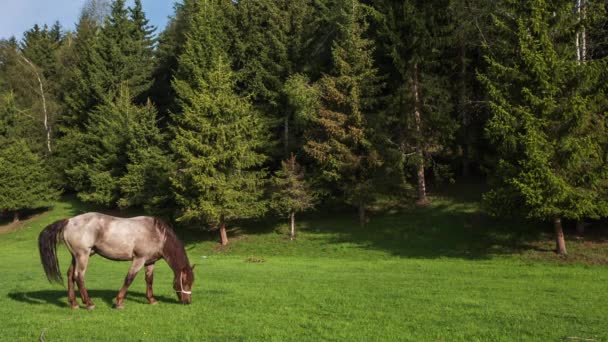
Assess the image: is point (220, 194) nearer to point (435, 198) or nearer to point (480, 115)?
point (435, 198)

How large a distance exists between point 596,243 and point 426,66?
15087 mm

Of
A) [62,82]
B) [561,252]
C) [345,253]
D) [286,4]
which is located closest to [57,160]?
[62,82]

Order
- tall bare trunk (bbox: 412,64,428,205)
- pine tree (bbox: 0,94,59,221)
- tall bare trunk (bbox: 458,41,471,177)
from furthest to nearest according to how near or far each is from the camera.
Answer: pine tree (bbox: 0,94,59,221) < tall bare trunk (bbox: 458,41,471,177) < tall bare trunk (bbox: 412,64,428,205)

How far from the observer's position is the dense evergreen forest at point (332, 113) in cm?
2027

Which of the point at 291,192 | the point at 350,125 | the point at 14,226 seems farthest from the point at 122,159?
the point at 350,125

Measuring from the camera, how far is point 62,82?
63.5 m

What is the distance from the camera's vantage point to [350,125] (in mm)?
30469

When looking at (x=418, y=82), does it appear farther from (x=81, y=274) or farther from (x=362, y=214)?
(x=81, y=274)

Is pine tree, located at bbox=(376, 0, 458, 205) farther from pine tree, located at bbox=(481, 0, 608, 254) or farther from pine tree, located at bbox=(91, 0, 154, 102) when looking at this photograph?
pine tree, located at bbox=(91, 0, 154, 102)

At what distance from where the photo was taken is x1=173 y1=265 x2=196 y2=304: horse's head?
10320mm

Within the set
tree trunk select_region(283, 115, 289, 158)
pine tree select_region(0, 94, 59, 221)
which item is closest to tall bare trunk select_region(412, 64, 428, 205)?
tree trunk select_region(283, 115, 289, 158)

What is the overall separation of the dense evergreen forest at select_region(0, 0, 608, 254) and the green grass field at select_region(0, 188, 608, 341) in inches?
119

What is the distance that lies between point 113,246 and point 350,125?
866 inches

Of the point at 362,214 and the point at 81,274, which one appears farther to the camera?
the point at 362,214
